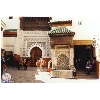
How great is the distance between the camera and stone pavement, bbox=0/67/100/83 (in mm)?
4804

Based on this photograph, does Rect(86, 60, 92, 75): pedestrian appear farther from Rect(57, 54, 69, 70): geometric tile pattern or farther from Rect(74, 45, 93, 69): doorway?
Rect(57, 54, 69, 70): geometric tile pattern

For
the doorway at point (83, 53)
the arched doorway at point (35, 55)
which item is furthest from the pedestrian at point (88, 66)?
the arched doorway at point (35, 55)

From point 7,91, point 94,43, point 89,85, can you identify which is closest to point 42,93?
point 7,91

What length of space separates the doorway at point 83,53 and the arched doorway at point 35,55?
953mm

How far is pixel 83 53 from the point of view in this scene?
584 centimetres

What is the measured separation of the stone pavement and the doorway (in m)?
0.61

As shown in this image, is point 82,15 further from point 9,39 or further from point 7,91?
point 7,91

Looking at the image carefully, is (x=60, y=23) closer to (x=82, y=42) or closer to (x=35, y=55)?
(x=82, y=42)

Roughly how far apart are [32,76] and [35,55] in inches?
31.8

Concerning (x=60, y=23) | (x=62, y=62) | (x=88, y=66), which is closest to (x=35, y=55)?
(x=62, y=62)

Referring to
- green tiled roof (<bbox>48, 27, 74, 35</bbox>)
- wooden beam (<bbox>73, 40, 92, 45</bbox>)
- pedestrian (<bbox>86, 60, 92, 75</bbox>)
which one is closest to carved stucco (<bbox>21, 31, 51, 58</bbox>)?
green tiled roof (<bbox>48, 27, 74, 35</bbox>)

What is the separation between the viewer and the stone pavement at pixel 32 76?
4.80m

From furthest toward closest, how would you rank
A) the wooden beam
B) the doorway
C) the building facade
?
the doorway → the wooden beam → the building facade

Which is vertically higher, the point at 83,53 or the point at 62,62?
the point at 83,53
